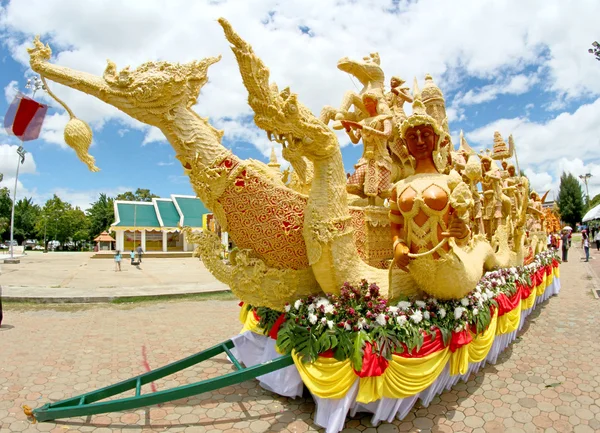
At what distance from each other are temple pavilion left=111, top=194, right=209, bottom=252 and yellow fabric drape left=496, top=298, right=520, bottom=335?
2358 centimetres

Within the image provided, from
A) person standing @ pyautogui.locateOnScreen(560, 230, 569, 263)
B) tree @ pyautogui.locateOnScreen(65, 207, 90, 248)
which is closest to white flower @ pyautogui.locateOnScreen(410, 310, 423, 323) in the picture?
person standing @ pyautogui.locateOnScreen(560, 230, 569, 263)

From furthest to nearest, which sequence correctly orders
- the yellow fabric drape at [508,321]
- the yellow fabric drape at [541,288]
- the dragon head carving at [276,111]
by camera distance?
the yellow fabric drape at [541,288] < the yellow fabric drape at [508,321] < the dragon head carving at [276,111]

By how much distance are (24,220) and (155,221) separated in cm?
2526

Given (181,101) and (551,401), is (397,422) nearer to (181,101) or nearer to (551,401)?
(551,401)

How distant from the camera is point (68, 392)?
12.2 feet

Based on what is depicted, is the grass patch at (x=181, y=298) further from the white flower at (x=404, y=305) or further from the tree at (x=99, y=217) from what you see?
the tree at (x=99, y=217)

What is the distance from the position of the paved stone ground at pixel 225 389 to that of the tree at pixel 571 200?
3754 centimetres

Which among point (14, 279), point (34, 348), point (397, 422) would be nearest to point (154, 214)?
point (14, 279)

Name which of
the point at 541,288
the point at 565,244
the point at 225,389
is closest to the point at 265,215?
the point at 225,389

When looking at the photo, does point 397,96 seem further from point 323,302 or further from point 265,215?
point 323,302

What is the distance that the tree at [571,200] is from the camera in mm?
37406

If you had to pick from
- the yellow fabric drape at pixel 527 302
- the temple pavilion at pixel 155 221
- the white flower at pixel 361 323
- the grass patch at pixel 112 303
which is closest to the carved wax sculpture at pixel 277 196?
the white flower at pixel 361 323

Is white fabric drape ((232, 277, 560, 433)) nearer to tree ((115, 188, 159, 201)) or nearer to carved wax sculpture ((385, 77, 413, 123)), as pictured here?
carved wax sculpture ((385, 77, 413, 123))

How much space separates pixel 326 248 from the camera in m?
3.16
